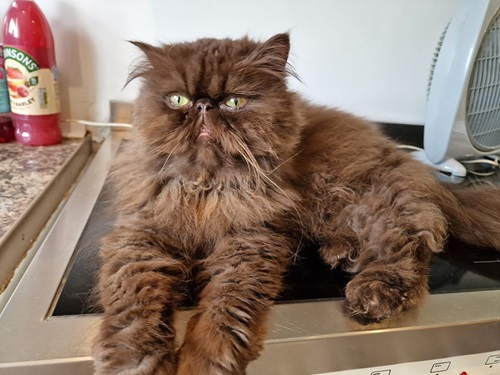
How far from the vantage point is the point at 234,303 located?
32.5 inches

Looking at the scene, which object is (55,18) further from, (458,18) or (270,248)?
(458,18)

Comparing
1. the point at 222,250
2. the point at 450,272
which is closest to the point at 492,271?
the point at 450,272

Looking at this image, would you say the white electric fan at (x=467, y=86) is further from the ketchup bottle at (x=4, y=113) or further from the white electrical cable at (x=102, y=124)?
the ketchup bottle at (x=4, y=113)

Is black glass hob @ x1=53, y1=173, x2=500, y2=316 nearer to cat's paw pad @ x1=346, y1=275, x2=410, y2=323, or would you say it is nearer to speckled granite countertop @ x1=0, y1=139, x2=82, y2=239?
cat's paw pad @ x1=346, y1=275, x2=410, y2=323

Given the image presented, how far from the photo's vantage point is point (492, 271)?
106 cm

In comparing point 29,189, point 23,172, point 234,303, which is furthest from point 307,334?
point 23,172

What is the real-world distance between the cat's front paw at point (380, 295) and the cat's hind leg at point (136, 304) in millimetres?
377

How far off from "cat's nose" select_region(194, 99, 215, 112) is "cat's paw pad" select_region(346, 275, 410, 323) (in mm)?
518

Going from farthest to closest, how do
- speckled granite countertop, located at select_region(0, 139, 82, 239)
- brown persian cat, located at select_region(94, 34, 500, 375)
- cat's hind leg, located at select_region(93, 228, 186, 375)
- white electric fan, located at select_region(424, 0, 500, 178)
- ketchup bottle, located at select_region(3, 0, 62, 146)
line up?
ketchup bottle, located at select_region(3, 0, 62, 146) < white electric fan, located at select_region(424, 0, 500, 178) < speckled granite countertop, located at select_region(0, 139, 82, 239) < brown persian cat, located at select_region(94, 34, 500, 375) < cat's hind leg, located at select_region(93, 228, 186, 375)

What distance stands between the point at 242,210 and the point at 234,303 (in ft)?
0.85

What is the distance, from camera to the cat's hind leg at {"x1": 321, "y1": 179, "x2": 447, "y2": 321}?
0.88 metres

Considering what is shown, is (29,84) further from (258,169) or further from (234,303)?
(234,303)

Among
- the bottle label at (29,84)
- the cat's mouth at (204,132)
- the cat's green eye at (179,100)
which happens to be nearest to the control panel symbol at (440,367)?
the cat's mouth at (204,132)

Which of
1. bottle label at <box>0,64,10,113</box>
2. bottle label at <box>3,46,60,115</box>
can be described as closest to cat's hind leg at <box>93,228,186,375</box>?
bottle label at <box>3,46,60,115</box>
